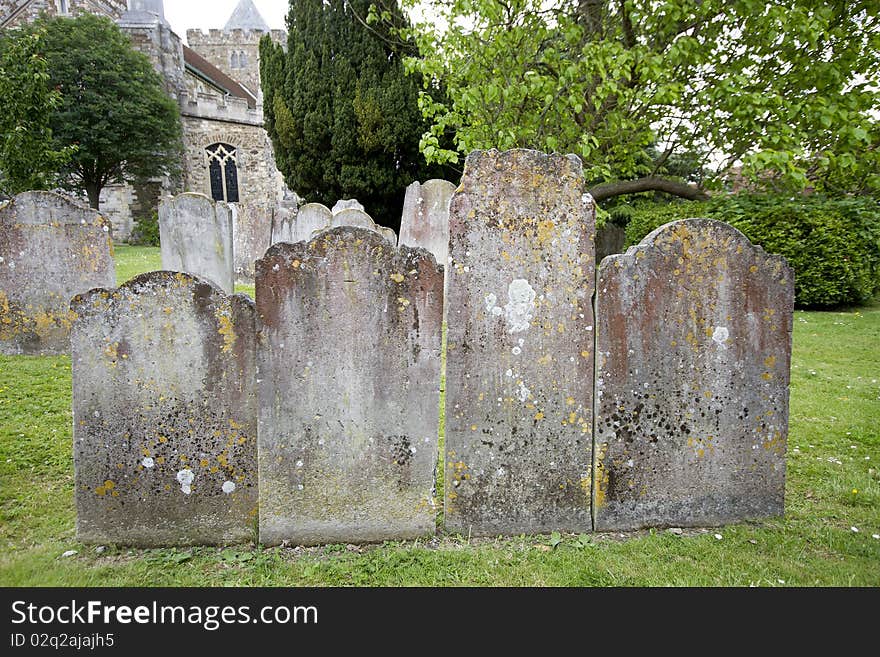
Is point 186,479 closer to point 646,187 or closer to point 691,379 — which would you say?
point 691,379

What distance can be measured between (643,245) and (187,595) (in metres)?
2.78

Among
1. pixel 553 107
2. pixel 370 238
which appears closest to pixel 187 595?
pixel 370 238

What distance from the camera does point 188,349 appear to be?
2.91 metres

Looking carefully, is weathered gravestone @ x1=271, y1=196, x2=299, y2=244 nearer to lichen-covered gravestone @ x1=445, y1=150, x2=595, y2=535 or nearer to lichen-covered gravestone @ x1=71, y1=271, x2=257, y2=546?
lichen-covered gravestone @ x1=71, y1=271, x2=257, y2=546

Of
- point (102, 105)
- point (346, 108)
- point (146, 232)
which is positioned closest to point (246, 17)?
point (102, 105)

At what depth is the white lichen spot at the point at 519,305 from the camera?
10.0 ft

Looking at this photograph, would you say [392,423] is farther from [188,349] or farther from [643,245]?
[643,245]

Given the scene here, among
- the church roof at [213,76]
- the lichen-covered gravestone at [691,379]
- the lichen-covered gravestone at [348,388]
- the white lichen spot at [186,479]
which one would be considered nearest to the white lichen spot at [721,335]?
the lichen-covered gravestone at [691,379]

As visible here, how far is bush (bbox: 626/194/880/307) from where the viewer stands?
10312 mm

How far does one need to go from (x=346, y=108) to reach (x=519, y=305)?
46.6ft

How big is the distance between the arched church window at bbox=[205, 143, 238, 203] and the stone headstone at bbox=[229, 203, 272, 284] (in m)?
16.2

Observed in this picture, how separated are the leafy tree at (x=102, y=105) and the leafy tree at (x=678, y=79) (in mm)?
17619

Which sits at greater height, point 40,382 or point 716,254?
point 716,254

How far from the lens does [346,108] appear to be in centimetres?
1566
